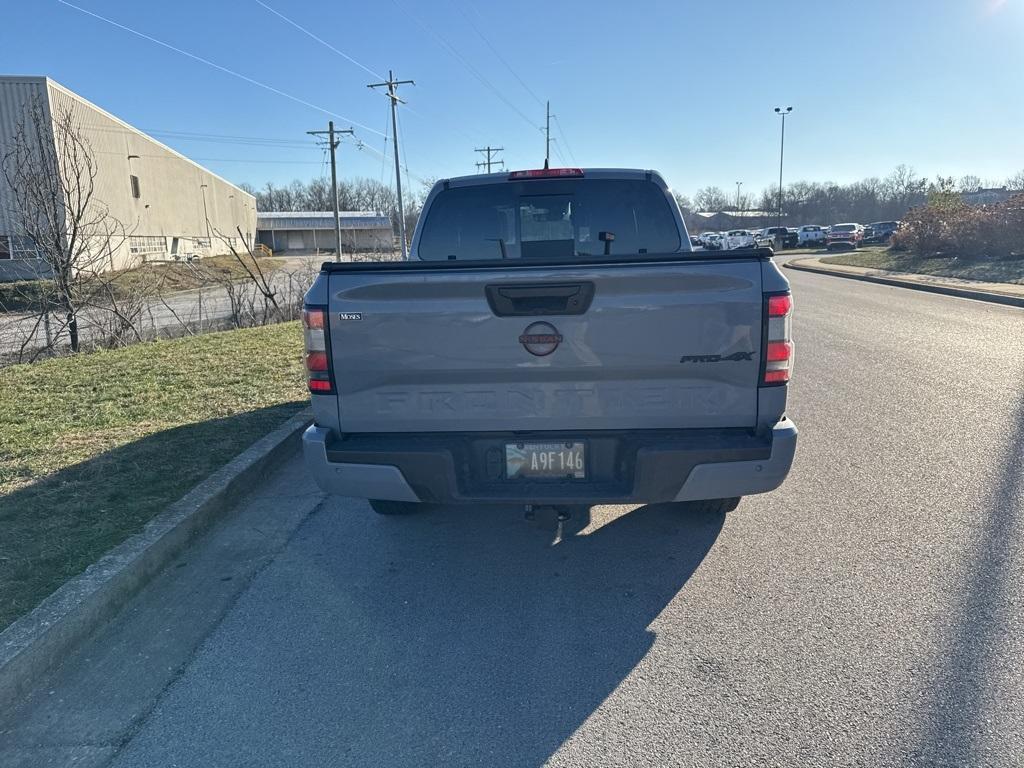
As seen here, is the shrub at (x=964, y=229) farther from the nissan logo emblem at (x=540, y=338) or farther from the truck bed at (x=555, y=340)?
the nissan logo emblem at (x=540, y=338)

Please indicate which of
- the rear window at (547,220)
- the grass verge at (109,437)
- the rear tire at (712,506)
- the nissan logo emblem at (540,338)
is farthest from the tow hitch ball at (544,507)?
→ the grass verge at (109,437)

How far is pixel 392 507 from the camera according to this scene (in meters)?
4.59

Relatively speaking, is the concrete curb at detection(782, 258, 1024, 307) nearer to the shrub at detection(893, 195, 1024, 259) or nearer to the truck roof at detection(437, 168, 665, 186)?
the shrub at detection(893, 195, 1024, 259)

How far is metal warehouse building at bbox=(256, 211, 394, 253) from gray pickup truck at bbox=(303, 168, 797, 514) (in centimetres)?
9162

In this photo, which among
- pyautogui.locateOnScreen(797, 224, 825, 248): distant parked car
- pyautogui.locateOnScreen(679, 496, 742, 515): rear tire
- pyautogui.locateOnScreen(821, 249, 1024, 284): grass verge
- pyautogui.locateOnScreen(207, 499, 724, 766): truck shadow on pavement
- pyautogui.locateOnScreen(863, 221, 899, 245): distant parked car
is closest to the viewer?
pyautogui.locateOnScreen(207, 499, 724, 766): truck shadow on pavement

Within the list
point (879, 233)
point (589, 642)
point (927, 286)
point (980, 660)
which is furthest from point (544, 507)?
point (879, 233)

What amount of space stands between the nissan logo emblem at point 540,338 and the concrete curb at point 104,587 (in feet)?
7.81

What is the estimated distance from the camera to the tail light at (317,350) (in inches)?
129

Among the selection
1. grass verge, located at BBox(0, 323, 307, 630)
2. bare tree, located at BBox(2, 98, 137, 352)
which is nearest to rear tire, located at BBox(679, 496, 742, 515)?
grass verge, located at BBox(0, 323, 307, 630)

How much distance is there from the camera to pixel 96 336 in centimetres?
1206

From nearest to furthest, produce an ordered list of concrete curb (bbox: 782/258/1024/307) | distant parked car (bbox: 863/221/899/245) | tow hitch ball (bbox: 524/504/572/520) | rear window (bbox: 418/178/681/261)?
tow hitch ball (bbox: 524/504/572/520) < rear window (bbox: 418/178/681/261) < concrete curb (bbox: 782/258/1024/307) < distant parked car (bbox: 863/221/899/245)

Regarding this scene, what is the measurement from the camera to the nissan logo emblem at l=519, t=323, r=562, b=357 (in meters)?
3.18

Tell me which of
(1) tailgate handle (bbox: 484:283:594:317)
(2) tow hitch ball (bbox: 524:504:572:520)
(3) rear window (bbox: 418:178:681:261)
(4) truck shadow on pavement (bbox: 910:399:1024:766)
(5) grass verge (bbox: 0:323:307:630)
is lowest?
(4) truck shadow on pavement (bbox: 910:399:1024:766)

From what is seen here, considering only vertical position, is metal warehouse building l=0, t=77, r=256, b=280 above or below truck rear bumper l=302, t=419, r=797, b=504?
above
